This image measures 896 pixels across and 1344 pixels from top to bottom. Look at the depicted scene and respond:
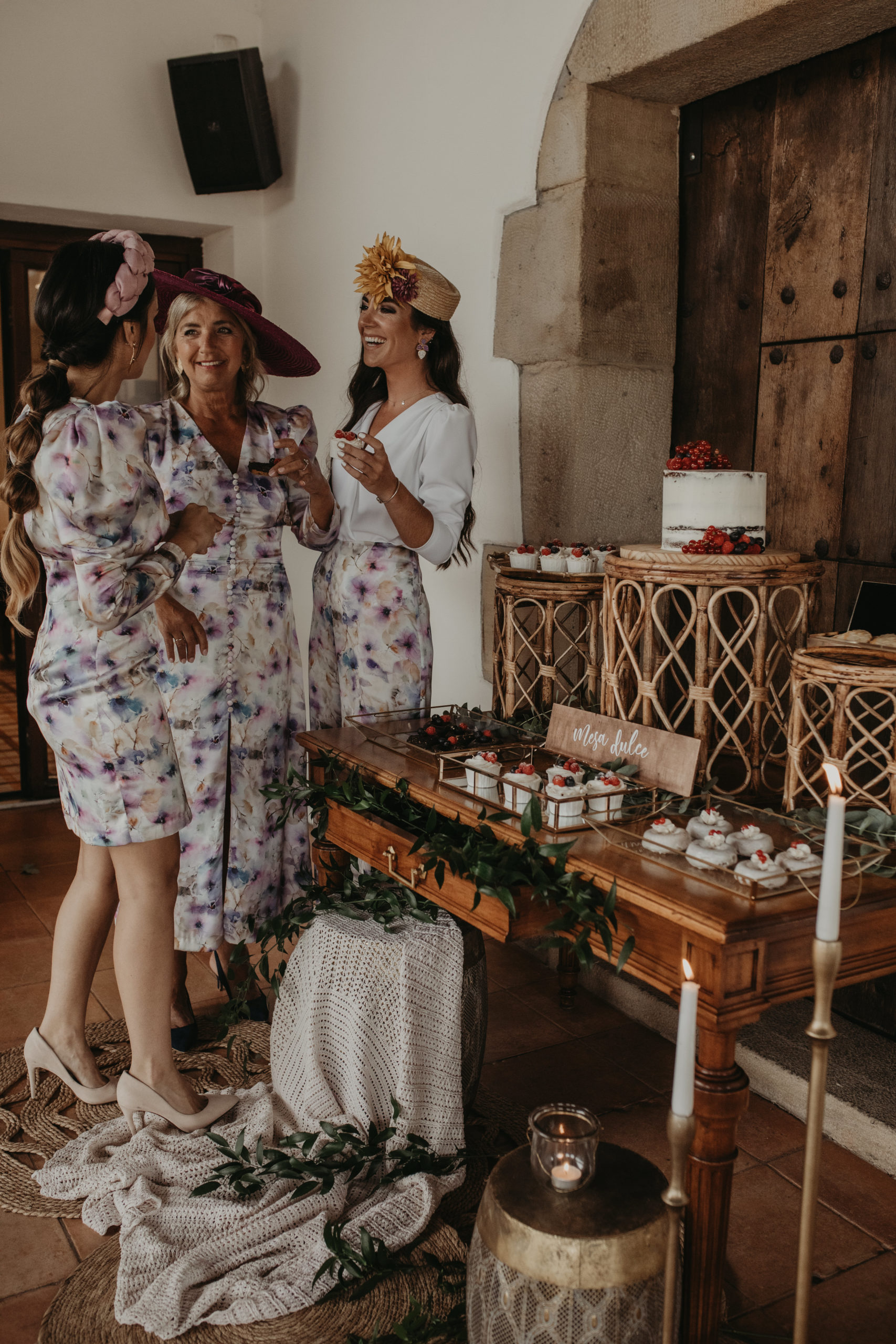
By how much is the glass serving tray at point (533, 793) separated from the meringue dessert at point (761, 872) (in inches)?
10.2

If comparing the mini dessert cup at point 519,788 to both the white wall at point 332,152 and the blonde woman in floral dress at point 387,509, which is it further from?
the white wall at point 332,152

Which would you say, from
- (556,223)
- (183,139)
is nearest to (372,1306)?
(556,223)

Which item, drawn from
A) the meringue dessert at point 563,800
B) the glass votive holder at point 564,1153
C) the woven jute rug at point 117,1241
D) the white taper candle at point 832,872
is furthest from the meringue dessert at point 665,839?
the woven jute rug at point 117,1241

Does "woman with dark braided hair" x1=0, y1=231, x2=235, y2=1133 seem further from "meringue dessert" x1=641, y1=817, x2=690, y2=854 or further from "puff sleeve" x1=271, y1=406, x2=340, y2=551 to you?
"meringue dessert" x1=641, y1=817, x2=690, y2=854

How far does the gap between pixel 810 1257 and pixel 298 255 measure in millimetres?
3822

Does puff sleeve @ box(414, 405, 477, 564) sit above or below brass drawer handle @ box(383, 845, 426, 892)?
above

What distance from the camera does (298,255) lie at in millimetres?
4098

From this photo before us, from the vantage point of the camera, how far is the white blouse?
242cm

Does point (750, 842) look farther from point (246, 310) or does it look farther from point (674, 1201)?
point (246, 310)

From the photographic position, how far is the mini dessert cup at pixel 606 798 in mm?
1655

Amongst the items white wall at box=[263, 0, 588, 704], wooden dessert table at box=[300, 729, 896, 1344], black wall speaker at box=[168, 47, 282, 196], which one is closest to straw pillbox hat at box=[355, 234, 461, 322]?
white wall at box=[263, 0, 588, 704]

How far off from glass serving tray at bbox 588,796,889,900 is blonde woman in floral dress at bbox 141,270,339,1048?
105cm

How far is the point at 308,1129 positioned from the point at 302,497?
1357 mm

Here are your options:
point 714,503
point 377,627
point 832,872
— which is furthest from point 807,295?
point 832,872
